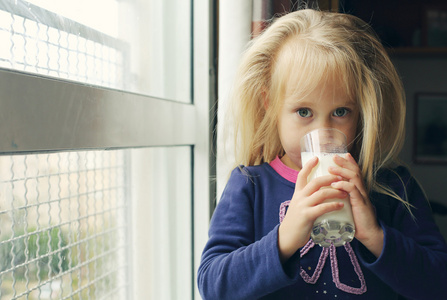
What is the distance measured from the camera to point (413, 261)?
2.57 ft

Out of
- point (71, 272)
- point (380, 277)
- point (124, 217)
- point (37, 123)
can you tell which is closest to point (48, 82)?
point (37, 123)

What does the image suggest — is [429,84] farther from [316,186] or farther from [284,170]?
[316,186]

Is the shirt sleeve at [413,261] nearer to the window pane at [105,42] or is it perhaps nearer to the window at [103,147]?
the window at [103,147]

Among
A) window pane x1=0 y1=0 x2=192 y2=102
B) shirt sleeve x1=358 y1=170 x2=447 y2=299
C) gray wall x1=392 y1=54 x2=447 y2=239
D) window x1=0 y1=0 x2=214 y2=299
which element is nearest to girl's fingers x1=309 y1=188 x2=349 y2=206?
shirt sleeve x1=358 y1=170 x2=447 y2=299

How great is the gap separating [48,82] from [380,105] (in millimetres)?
619

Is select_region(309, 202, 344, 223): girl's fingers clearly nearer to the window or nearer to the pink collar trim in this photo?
the pink collar trim

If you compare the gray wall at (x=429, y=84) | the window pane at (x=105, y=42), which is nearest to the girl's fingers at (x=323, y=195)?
the window pane at (x=105, y=42)

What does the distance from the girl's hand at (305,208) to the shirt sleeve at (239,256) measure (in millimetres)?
22

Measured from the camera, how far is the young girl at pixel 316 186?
0.76m

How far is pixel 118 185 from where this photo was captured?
1005 millimetres

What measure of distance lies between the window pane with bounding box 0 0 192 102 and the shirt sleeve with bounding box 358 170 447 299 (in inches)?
23.2

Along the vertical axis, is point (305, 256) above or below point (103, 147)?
below

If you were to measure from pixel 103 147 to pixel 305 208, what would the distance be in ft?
1.11

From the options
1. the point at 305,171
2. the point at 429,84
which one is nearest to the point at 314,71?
the point at 305,171
